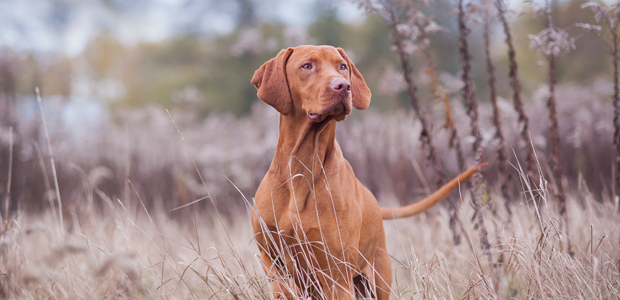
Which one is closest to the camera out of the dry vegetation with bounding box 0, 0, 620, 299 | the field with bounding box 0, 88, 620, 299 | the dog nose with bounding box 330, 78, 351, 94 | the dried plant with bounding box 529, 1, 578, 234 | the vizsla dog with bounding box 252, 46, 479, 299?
the dog nose with bounding box 330, 78, 351, 94

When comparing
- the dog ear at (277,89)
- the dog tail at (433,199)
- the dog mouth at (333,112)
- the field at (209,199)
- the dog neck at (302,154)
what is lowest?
the field at (209,199)

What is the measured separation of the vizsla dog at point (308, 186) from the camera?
1.62m

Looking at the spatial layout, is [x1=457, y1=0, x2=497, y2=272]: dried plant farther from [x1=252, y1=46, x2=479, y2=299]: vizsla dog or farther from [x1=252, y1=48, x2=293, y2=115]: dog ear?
[x1=252, y1=48, x2=293, y2=115]: dog ear

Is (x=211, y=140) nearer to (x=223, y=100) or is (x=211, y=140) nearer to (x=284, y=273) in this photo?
(x=284, y=273)

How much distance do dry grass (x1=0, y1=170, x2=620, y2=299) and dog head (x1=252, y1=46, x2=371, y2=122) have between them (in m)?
0.70

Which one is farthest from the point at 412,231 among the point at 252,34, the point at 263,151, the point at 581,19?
the point at 581,19

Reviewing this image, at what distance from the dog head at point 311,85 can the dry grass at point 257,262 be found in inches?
27.5

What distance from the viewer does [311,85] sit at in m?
1.58

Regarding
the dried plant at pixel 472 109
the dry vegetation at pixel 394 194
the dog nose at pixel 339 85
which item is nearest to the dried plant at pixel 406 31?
the dry vegetation at pixel 394 194

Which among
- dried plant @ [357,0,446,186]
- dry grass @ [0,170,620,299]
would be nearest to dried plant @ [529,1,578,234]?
dry grass @ [0,170,620,299]

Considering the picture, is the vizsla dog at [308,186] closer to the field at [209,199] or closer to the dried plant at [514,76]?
the field at [209,199]

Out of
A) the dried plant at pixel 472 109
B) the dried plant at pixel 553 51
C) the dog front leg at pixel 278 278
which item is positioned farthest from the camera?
the dried plant at pixel 472 109

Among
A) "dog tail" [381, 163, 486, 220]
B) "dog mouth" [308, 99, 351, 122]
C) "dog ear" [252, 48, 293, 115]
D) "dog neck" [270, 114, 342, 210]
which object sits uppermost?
"dog ear" [252, 48, 293, 115]

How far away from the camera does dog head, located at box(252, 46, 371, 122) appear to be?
149cm
